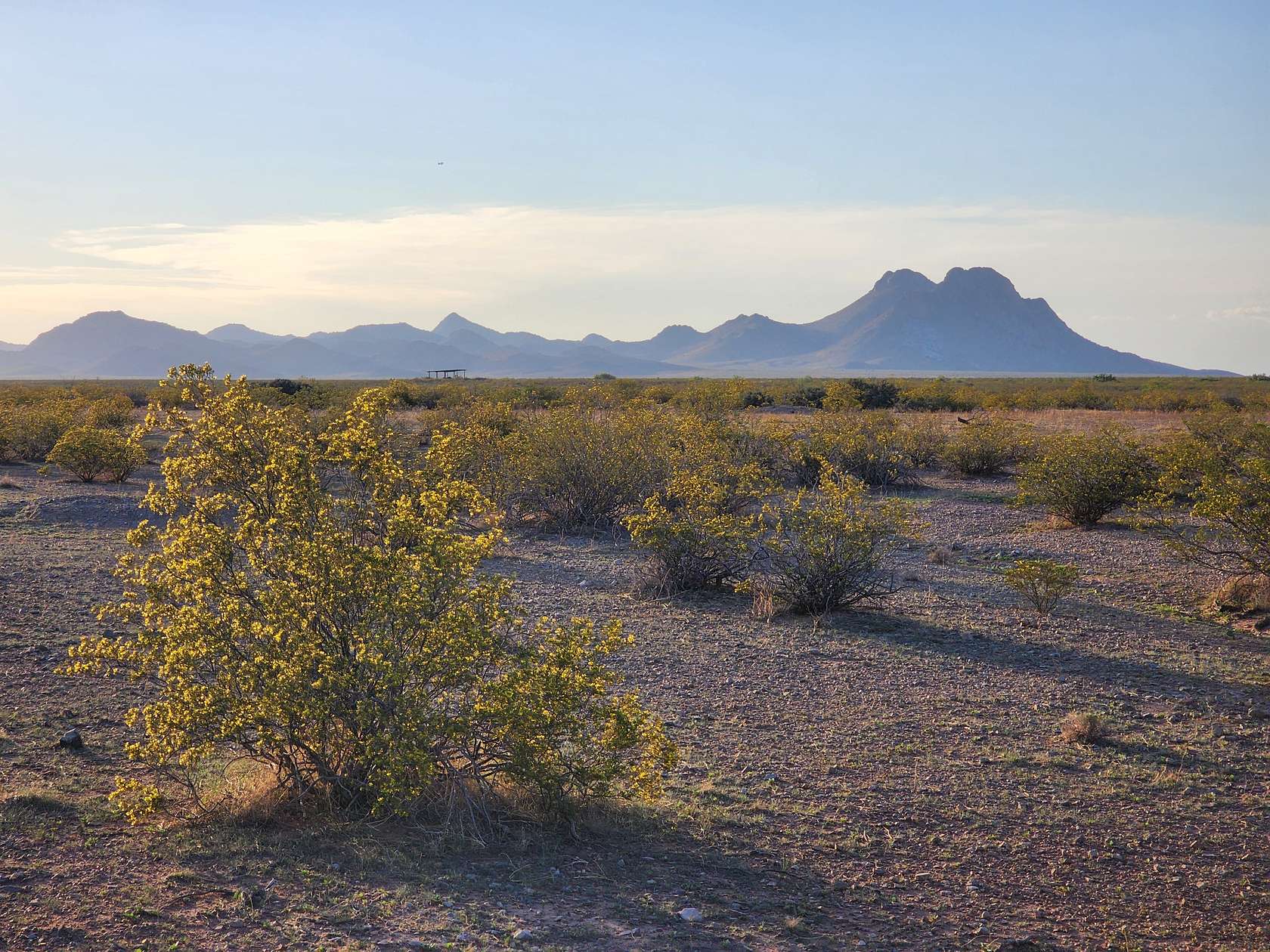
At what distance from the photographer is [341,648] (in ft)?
17.8

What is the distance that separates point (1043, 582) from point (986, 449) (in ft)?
41.9

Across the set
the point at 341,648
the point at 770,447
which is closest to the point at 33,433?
the point at 770,447

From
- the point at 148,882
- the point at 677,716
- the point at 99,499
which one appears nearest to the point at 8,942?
the point at 148,882

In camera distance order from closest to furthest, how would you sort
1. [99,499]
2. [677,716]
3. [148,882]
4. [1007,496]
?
[148,882]
[677,716]
[99,499]
[1007,496]

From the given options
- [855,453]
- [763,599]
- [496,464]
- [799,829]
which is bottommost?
[799,829]

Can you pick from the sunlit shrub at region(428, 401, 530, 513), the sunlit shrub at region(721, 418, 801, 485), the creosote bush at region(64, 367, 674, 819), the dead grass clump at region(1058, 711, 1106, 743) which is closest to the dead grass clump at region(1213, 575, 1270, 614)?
the dead grass clump at region(1058, 711, 1106, 743)

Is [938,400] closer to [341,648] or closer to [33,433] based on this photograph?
[33,433]

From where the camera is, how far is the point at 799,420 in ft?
82.9

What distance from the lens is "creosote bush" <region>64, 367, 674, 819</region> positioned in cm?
514

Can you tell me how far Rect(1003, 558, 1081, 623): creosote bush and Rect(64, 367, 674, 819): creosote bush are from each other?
648 cm

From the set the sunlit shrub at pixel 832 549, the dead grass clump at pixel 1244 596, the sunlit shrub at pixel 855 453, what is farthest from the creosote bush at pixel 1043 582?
the sunlit shrub at pixel 855 453

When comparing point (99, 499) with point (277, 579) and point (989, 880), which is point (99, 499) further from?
point (989, 880)

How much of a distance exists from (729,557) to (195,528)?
7.32 meters

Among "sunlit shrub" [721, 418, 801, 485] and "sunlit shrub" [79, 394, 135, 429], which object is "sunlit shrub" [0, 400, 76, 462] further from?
"sunlit shrub" [721, 418, 801, 485]
